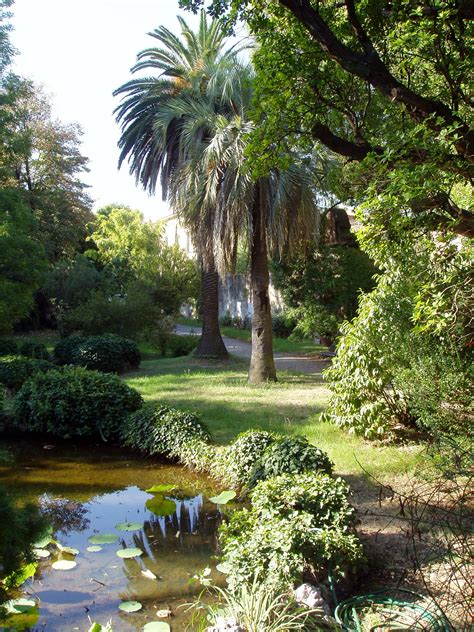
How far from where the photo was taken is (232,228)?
1279 cm

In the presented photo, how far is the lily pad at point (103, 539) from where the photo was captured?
19.1 ft

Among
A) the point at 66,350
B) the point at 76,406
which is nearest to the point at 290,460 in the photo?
the point at 76,406

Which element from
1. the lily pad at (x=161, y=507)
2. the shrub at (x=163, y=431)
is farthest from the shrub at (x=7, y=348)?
the lily pad at (x=161, y=507)

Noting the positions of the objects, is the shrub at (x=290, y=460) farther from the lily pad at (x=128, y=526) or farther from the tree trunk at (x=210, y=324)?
the tree trunk at (x=210, y=324)

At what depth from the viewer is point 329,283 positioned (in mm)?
19359

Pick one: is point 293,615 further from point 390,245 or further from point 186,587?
point 390,245

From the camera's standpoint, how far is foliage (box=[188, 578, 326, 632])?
11.6ft

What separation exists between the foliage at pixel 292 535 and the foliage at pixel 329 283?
14672 mm

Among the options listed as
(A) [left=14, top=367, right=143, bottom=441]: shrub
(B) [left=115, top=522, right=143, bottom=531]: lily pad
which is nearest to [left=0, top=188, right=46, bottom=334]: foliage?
(A) [left=14, top=367, right=143, bottom=441]: shrub

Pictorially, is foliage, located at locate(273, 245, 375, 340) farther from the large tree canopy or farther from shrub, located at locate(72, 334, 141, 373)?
the large tree canopy

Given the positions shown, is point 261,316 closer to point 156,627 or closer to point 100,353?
point 100,353

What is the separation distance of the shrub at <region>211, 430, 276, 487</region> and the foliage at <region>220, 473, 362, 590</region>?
1.76 m

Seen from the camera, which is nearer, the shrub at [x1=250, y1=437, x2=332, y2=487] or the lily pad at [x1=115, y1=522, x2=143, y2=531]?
the shrub at [x1=250, y1=437, x2=332, y2=487]

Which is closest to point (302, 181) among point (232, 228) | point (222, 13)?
point (232, 228)
